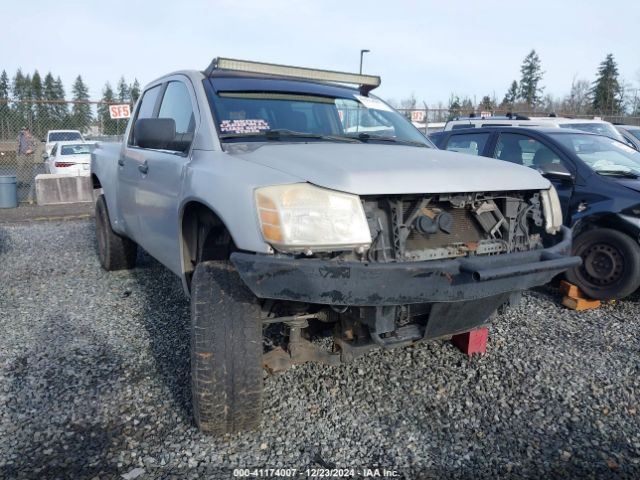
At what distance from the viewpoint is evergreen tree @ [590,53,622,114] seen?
148 ft

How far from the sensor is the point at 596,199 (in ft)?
15.2

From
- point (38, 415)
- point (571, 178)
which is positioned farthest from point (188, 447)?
point (571, 178)

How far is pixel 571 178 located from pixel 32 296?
5131 mm

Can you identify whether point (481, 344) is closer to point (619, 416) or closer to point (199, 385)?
point (619, 416)

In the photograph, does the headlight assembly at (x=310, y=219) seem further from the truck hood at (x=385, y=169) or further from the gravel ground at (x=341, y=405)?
the gravel ground at (x=341, y=405)

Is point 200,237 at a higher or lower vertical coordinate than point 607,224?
higher

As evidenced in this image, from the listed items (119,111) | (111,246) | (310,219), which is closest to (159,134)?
(310,219)

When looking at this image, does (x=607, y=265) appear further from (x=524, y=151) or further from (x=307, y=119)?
(x=307, y=119)

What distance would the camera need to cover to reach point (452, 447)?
2.58m

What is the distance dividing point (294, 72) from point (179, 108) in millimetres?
827

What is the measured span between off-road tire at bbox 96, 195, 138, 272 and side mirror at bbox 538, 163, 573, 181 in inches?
167

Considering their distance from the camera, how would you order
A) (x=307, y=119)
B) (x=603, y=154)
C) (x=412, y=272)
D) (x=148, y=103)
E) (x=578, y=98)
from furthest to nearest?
(x=578, y=98) < (x=603, y=154) < (x=148, y=103) < (x=307, y=119) < (x=412, y=272)

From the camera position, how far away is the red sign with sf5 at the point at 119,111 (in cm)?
1252

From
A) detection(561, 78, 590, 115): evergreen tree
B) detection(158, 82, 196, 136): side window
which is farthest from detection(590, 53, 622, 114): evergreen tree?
detection(158, 82, 196, 136): side window
